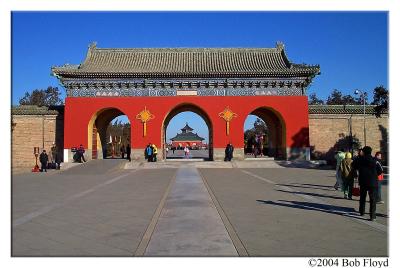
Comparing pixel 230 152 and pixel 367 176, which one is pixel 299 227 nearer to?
Answer: pixel 367 176

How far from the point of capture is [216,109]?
24.4 metres

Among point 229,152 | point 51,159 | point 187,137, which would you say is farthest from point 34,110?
point 187,137

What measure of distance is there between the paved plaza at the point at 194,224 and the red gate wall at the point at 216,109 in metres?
13.6

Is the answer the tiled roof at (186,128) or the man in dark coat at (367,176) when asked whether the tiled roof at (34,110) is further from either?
Result: the tiled roof at (186,128)

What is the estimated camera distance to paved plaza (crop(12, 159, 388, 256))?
15.6 feet

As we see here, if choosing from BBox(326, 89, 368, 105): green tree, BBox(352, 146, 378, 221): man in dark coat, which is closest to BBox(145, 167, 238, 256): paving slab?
BBox(352, 146, 378, 221): man in dark coat

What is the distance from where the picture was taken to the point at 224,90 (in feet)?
80.6

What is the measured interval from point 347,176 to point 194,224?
4907 mm

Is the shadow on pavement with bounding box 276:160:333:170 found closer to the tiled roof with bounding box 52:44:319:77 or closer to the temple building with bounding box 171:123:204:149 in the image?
the tiled roof with bounding box 52:44:319:77

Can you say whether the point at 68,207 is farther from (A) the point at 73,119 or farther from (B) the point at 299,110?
(B) the point at 299,110

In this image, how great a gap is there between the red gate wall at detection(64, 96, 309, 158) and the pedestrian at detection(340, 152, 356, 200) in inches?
565

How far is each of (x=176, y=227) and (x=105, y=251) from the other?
59.4 inches
